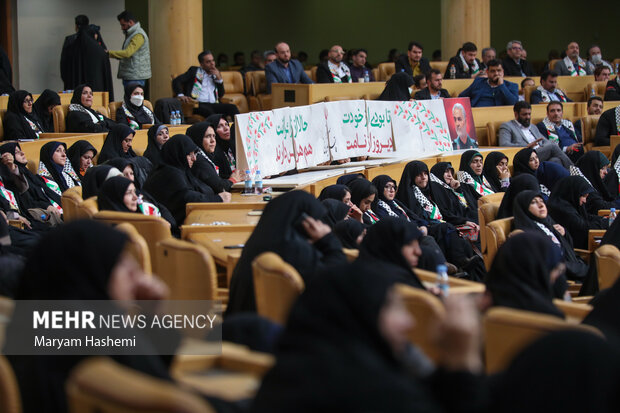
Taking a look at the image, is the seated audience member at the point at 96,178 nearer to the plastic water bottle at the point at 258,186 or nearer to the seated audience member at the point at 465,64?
the plastic water bottle at the point at 258,186

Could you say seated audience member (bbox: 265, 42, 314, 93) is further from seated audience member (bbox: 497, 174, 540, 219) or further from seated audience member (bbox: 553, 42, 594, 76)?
seated audience member (bbox: 497, 174, 540, 219)

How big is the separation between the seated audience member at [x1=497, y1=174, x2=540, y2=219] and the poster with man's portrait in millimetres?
3597

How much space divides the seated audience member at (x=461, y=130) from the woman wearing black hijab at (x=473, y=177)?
1611 mm

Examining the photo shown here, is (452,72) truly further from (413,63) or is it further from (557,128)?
(557,128)

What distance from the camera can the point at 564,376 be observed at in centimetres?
192

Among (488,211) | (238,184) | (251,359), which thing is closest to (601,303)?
(251,359)

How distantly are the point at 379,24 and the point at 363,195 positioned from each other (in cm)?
1311

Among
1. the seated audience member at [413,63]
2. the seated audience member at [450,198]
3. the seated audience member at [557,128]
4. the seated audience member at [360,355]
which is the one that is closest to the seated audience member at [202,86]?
the seated audience member at [413,63]

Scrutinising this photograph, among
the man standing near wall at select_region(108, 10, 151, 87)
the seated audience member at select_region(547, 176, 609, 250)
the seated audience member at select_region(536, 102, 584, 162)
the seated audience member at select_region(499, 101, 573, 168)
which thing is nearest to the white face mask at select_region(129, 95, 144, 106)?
the man standing near wall at select_region(108, 10, 151, 87)

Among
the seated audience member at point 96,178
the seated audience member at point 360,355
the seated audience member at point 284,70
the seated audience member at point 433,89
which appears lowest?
the seated audience member at point 360,355

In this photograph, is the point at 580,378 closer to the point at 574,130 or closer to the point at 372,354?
the point at 372,354

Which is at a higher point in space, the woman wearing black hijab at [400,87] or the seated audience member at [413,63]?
the seated audience member at [413,63]

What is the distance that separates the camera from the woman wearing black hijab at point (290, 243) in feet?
12.5

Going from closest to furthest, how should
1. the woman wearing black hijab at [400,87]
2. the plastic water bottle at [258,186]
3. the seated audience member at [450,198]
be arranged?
the plastic water bottle at [258,186] → the seated audience member at [450,198] → the woman wearing black hijab at [400,87]
